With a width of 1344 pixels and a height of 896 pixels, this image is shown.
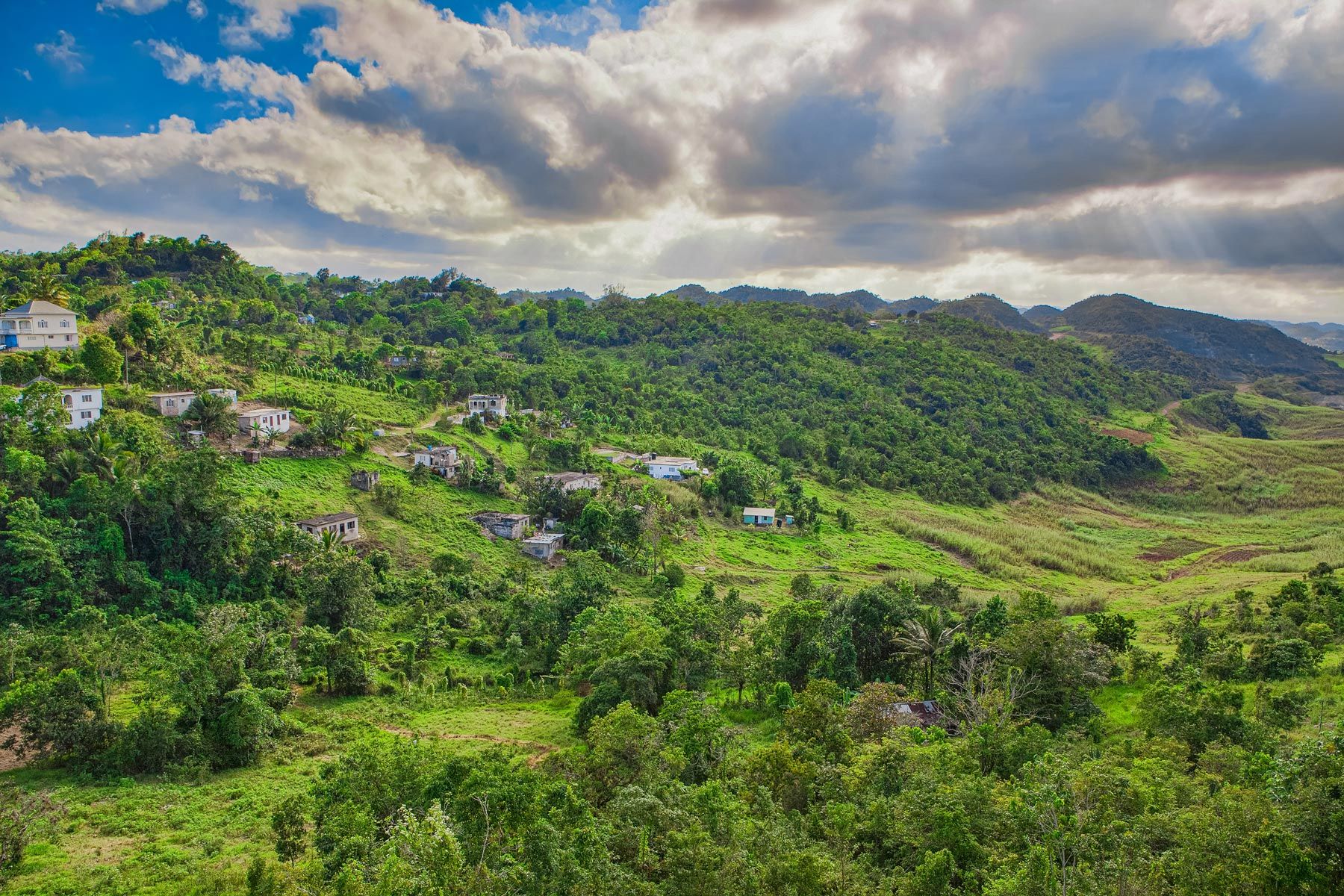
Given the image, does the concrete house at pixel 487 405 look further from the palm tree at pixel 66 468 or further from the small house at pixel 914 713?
the small house at pixel 914 713

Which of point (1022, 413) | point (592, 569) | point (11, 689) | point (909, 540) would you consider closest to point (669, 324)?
point (1022, 413)

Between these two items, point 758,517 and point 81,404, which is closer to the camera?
point 81,404

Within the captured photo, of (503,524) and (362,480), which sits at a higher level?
(362,480)

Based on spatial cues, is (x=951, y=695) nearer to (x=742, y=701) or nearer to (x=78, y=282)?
(x=742, y=701)

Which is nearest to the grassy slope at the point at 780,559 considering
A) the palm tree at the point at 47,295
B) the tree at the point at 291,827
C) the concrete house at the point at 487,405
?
the tree at the point at 291,827

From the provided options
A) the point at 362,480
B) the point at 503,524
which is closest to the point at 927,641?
the point at 503,524

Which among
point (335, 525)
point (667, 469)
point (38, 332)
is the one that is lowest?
point (335, 525)

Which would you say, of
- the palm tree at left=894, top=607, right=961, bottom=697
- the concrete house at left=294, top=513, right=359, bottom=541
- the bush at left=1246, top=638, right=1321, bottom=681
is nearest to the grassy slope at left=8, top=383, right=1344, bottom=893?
the bush at left=1246, top=638, right=1321, bottom=681

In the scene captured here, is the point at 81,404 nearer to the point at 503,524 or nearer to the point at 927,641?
the point at 503,524
